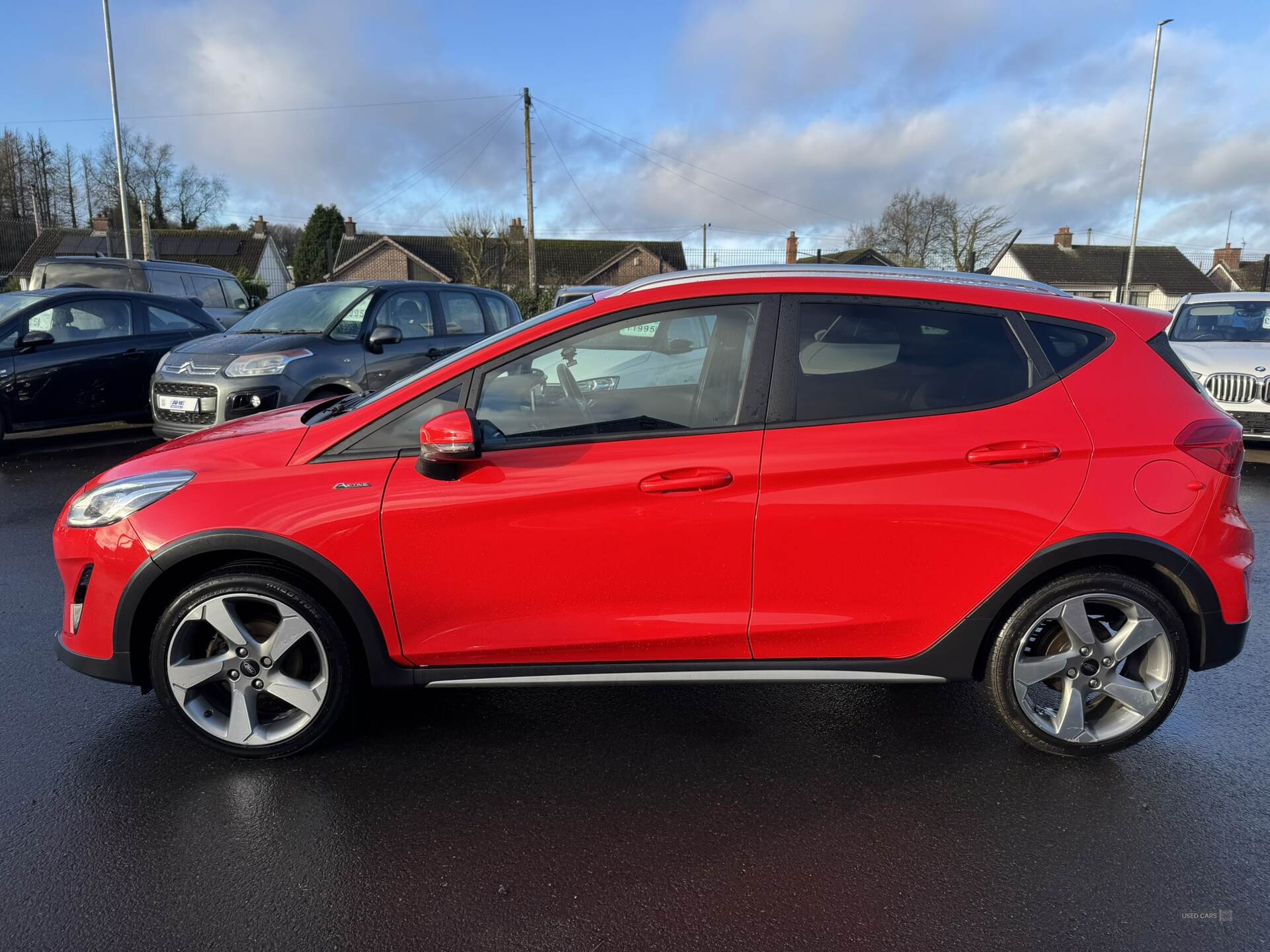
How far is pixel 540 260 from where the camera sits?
188 ft

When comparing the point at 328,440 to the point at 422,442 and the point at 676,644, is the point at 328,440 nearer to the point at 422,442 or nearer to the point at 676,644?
the point at 422,442

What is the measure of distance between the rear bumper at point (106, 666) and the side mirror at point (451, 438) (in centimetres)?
133

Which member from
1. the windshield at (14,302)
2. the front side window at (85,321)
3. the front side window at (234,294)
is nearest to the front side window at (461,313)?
the front side window at (85,321)

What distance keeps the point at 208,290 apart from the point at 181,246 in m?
52.9

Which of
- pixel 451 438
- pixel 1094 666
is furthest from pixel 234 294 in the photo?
pixel 1094 666

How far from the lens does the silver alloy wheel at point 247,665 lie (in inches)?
119

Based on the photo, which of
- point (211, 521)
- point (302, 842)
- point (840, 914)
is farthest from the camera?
point (211, 521)

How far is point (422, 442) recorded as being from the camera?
2836 millimetres

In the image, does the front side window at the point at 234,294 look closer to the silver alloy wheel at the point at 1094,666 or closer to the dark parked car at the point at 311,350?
the dark parked car at the point at 311,350

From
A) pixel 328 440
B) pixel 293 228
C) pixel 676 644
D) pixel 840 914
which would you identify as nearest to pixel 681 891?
pixel 840 914

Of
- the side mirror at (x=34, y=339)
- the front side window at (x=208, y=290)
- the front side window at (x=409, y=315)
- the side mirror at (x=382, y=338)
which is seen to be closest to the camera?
the side mirror at (x=382, y=338)

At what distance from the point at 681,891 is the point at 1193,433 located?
2300 millimetres

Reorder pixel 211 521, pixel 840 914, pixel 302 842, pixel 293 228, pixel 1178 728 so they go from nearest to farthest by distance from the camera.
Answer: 1. pixel 840 914
2. pixel 302 842
3. pixel 211 521
4. pixel 1178 728
5. pixel 293 228

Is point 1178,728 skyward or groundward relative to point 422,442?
groundward
